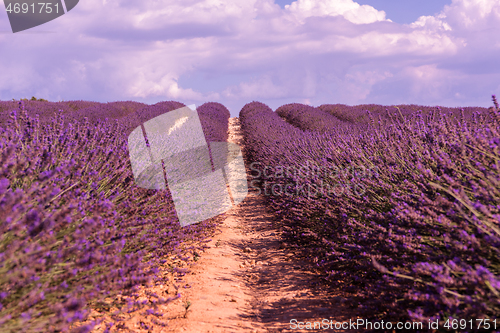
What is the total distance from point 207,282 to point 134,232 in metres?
1.10

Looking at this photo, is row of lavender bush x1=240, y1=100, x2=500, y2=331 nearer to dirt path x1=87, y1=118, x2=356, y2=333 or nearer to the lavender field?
the lavender field

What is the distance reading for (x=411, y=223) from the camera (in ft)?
7.32

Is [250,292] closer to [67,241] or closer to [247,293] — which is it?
[247,293]

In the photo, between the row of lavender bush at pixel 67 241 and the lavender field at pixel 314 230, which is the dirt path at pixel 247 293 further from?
the row of lavender bush at pixel 67 241

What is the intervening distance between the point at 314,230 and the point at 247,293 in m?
1.05

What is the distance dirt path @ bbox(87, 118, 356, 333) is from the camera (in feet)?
8.67

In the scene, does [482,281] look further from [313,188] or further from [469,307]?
[313,188]

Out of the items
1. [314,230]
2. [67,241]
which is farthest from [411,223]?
[67,241]

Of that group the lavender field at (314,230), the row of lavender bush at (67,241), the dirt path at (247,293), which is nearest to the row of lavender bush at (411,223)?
the lavender field at (314,230)

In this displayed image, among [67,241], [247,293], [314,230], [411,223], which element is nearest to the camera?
[67,241]

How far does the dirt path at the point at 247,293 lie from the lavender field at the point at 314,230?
0.59ft

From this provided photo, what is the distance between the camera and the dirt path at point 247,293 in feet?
8.67

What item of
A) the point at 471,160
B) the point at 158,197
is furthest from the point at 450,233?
the point at 158,197

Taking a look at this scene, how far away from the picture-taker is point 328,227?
340cm
